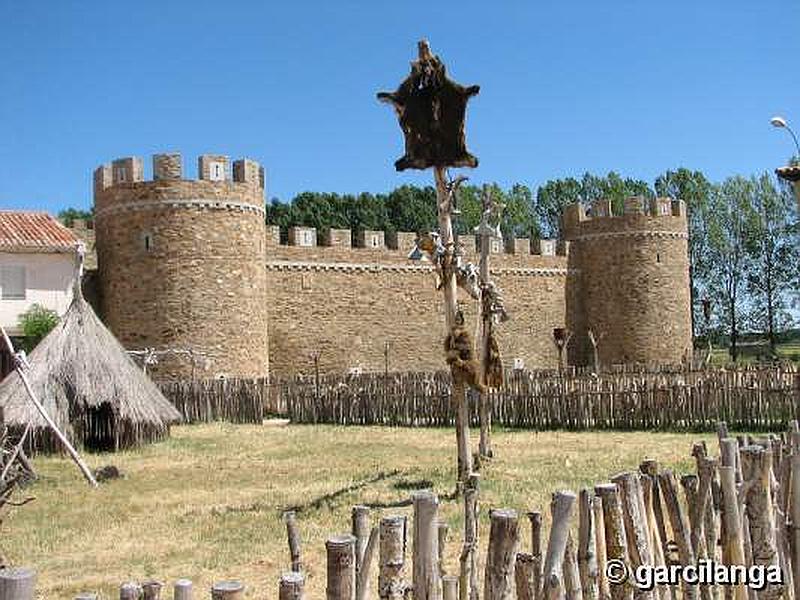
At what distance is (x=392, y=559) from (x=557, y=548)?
733 mm

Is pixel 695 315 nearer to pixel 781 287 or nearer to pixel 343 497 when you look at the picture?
pixel 781 287

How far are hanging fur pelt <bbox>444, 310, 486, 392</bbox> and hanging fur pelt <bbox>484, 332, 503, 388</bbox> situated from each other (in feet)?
3.50

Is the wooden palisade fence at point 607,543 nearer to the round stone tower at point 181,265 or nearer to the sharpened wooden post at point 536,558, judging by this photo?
A: the sharpened wooden post at point 536,558

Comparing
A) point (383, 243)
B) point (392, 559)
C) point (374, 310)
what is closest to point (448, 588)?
point (392, 559)

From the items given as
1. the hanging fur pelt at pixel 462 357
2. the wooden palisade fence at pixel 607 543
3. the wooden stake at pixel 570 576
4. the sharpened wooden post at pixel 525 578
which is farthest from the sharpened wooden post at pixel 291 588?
the hanging fur pelt at pixel 462 357

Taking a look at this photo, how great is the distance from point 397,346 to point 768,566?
24401 millimetres

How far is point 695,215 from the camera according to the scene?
42.6 meters

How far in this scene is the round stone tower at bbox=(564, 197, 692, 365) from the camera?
1214 inches

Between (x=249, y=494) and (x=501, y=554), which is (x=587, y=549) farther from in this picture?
(x=249, y=494)

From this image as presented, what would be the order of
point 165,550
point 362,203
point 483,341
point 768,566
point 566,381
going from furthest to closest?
point 362,203, point 566,381, point 483,341, point 165,550, point 768,566

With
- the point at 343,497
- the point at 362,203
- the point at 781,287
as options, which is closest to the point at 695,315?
the point at 781,287

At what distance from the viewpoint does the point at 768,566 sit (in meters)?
4.48

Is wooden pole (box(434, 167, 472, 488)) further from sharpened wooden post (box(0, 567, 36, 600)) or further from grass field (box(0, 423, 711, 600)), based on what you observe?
sharpened wooden post (box(0, 567, 36, 600))

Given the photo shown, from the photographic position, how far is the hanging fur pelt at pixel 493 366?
33.7ft
